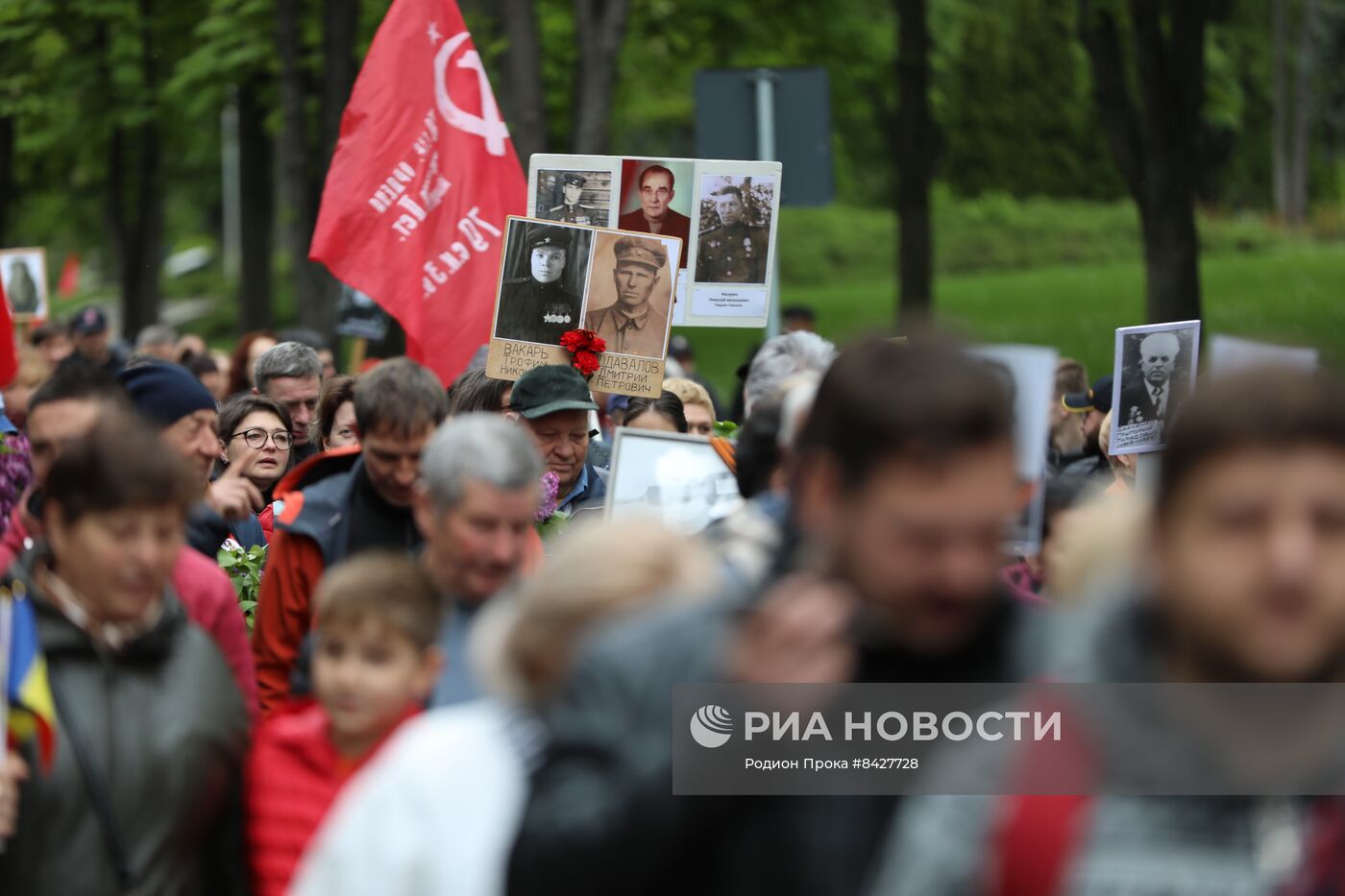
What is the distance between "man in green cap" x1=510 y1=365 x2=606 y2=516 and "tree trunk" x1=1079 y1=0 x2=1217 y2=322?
9.51 m

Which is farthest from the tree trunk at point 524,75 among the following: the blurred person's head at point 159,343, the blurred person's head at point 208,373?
the blurred person's head at point 159,343

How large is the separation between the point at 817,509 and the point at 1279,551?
0.60 metres

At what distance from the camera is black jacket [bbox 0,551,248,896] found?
3.37 m

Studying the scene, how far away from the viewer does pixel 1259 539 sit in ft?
6.50

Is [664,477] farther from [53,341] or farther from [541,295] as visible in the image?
[53,341]

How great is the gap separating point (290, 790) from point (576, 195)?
4803 millimetres

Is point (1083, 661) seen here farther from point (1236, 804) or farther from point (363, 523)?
point (363, 523)

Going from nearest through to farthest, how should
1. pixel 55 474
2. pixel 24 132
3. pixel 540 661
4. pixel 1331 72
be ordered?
pixel 540 661 < pixel 55 474 < pixel 24 132 < pixel 1331 72

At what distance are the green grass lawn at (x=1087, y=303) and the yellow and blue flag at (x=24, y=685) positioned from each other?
1619 cm

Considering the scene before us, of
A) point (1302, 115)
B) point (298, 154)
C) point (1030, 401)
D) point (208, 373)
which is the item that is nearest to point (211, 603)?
point (1030, 401)

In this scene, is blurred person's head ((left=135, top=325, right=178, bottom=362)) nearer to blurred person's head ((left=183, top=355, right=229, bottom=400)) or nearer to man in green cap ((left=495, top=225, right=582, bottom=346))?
blurred person's head ((left=183, top=355, right=229, bottom=400))

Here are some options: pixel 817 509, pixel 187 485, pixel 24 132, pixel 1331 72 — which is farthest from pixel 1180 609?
pixel 1331 72

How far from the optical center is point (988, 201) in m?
47.0

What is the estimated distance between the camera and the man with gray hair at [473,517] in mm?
3516
